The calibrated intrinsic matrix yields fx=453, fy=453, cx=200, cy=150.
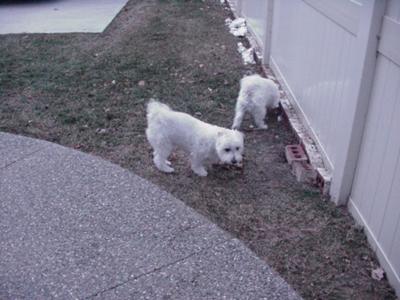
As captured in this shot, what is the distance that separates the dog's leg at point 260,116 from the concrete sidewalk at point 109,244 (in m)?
1.60

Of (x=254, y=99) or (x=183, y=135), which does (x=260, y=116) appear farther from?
(x=183, y=135)

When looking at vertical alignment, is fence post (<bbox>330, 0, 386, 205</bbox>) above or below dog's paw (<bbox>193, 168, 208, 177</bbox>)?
above

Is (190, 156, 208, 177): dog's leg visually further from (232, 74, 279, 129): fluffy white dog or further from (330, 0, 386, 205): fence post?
(330, 0, 386, 205): fence post

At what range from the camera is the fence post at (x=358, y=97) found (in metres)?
2.90

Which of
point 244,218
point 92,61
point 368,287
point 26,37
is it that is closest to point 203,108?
point 244,218

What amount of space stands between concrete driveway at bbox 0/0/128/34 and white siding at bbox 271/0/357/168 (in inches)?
187

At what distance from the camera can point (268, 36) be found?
6.66 meters

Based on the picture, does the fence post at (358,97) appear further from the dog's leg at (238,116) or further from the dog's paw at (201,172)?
the dog's leg at (238,116)

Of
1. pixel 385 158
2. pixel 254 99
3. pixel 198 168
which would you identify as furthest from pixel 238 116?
pixel 385 158

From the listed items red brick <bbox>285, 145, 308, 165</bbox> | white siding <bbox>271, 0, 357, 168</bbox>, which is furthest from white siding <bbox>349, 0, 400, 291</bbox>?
red brick <bbox>285, 145, 308, 165</bbox>

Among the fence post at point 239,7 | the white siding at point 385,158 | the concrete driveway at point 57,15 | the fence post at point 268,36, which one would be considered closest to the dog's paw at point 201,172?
the white siding at point 385,158

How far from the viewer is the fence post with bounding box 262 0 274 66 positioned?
21.4 feet

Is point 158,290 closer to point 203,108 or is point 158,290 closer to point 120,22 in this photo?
point 203,108

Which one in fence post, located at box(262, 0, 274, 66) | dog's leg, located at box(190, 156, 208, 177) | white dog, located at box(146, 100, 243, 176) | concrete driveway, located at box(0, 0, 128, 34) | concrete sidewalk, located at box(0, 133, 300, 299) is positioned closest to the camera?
concrete sidewalk, located at box(0, 133, 300, 299)
